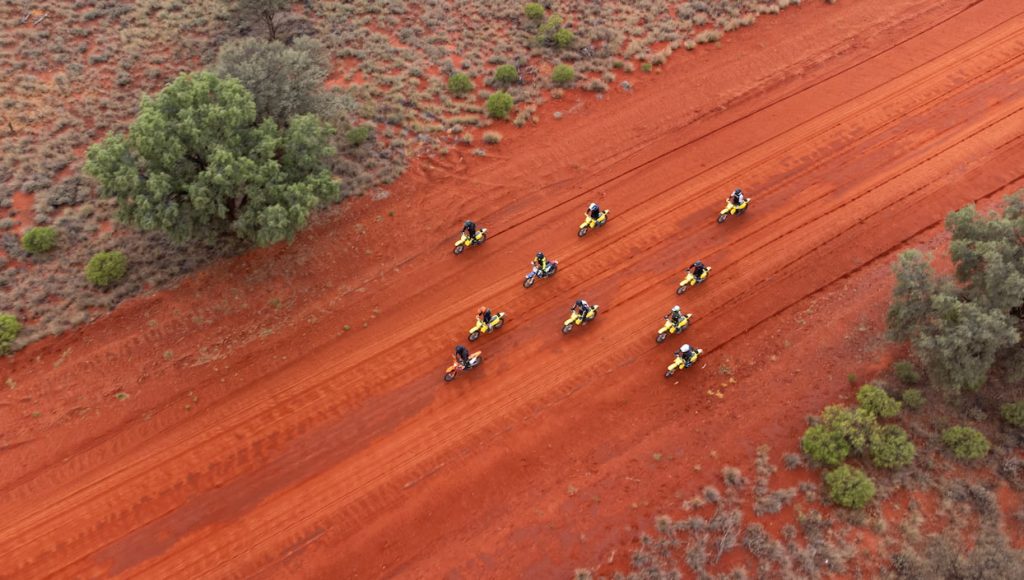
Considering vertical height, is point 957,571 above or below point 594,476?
below

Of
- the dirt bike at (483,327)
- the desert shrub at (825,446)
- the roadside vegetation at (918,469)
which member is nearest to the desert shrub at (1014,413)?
the roadside vegetation at (918,469)

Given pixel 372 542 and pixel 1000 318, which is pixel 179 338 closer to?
pixel 372 542

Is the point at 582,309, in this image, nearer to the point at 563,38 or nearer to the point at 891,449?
the point at 891,449

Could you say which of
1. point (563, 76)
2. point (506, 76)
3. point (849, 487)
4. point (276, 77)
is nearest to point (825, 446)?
point (849, 487)

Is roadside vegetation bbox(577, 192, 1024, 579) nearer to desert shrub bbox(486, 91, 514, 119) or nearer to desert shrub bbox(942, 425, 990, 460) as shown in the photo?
desert shrub bbox(942, 425, 990, 460)

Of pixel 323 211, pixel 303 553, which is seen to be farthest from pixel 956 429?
pixel 323 211
